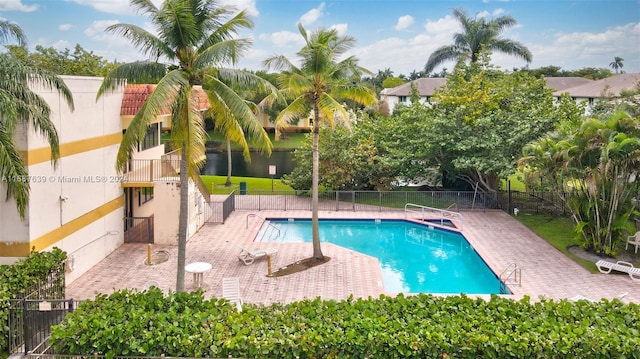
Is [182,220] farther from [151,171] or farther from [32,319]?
[151,171]

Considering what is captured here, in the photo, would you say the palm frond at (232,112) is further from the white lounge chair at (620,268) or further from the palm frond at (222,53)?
the white lounge chair at (620,268)

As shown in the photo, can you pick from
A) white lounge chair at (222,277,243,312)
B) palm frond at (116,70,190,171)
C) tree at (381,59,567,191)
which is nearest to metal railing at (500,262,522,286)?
tree at (381,59,567,191)

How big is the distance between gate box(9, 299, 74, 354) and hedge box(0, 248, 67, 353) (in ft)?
0.49

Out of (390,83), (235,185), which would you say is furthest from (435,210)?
(390,83)

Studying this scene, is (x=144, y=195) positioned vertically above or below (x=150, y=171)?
below

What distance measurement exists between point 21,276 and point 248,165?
4104 cm

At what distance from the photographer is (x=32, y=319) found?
11.6 meters

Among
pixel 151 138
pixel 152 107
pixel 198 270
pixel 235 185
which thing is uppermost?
pixel 152 107

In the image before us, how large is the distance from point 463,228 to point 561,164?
6.72m

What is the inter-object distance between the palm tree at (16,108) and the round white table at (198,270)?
5.32 m

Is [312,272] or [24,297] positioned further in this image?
[312,272]

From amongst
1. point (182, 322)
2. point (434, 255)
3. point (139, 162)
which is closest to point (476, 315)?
point (182, 322)

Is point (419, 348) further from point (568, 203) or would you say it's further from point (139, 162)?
point (139, 162)

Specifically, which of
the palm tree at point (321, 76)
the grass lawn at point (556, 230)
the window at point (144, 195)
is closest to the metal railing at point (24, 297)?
the palm tree at point (321, 76)
